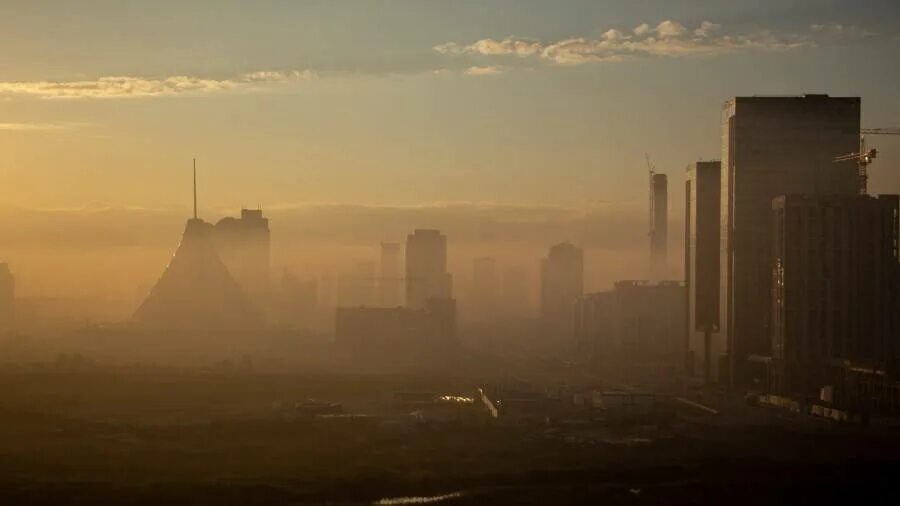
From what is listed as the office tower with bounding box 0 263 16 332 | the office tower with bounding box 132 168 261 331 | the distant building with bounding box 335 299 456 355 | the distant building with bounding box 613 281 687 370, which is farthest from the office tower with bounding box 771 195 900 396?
the office tower with bounding box 0 263 16 332

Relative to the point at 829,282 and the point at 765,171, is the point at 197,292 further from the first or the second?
the point at 829,282

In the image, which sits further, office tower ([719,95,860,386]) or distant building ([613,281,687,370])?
distant building ([613,281,687,370])

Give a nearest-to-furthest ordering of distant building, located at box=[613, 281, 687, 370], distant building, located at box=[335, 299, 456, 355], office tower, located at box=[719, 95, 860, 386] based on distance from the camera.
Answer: office tower, located at box=[719, 95, 860, 386]
distant building, located at box=[613, 281, 687, 370]
distant building, located at box=[335, 299, 456, 355]

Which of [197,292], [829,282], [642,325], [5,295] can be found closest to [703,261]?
[829,282]

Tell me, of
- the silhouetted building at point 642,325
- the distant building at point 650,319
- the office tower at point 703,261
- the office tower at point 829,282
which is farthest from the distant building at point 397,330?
the office tower at point 829,282

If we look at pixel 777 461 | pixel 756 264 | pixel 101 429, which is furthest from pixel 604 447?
pixel 756 264

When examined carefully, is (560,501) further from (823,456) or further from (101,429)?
(101,429)

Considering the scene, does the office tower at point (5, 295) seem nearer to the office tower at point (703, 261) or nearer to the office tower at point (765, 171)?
the office tower at point (703, 261)

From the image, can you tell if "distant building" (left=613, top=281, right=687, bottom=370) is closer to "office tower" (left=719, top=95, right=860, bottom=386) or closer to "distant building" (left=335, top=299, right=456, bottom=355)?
"distant building" (left=335, top=299, right=456, bottom=355)

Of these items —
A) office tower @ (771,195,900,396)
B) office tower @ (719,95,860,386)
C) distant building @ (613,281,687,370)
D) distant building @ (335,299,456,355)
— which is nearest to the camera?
office tower @ (771,195,900,396)
